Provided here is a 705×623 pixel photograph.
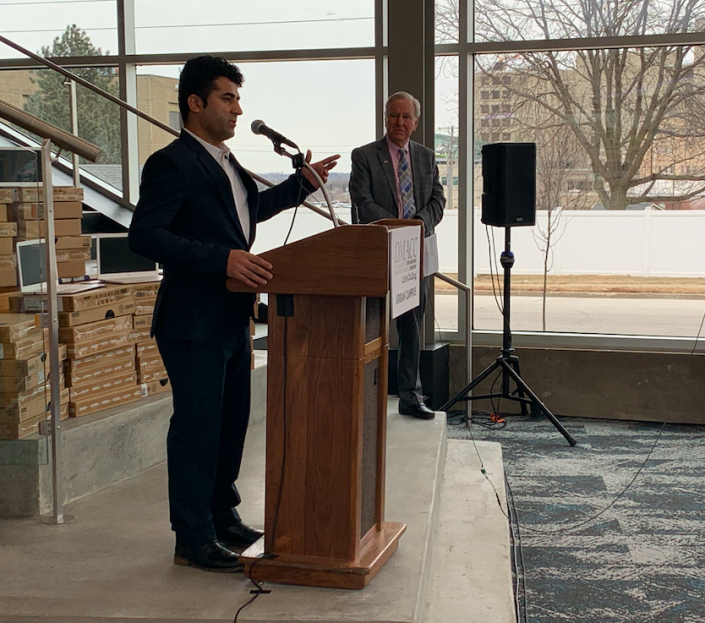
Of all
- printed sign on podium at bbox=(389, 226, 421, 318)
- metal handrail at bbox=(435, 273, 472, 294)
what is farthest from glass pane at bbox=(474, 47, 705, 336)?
printed sign on podium at bbox=(389, 226, 421, 318)

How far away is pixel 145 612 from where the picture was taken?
7.73ft

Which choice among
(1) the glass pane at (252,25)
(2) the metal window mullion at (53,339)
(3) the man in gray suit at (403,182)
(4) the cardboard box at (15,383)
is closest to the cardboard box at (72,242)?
(2) the metal window mullion at (53,339)

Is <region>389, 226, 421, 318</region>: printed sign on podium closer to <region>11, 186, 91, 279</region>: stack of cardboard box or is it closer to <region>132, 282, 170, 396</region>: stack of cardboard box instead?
<region>132, 282, 170, 396</region>: stack of cardboard box

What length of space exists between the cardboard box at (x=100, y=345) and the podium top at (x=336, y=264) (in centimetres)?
136

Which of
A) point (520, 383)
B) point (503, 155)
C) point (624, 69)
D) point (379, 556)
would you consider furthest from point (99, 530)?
point (624, 69)

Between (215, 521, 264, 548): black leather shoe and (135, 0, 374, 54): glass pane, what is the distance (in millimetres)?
4317

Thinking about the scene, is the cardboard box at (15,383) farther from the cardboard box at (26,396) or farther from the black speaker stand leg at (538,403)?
the black speaker stand leg at (538,403)

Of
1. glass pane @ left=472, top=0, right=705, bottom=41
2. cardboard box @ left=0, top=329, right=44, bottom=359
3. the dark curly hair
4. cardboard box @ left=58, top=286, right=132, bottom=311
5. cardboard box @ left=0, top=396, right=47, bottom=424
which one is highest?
glass pane @ left=472, top=0, right=705, bottom=41

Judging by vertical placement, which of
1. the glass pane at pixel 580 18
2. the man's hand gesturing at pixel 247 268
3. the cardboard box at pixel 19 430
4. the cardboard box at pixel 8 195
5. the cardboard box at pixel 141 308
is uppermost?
the glass pane at pixel 580 18

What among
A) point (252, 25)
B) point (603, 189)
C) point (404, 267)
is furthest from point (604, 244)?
point (404, 267)

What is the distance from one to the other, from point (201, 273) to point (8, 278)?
3.24ft

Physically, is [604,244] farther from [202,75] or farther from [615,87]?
[202,75]

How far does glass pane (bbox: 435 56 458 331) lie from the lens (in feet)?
20.2

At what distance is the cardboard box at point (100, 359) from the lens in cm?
346
